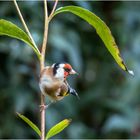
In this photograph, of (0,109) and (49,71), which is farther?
(0,109)

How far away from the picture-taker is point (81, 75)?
262 centimetres

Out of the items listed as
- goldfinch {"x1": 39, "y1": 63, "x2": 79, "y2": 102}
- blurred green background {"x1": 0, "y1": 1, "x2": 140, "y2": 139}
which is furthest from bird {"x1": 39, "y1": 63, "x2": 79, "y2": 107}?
blurred green background {"x1": 0, "y1": 1, "x2": 140, "y2": 139}

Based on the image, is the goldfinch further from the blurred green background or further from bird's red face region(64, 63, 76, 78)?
the blurred green background

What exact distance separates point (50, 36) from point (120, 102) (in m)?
0.57

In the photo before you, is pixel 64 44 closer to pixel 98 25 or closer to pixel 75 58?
pixel 75 58

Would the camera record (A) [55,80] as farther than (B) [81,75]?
No

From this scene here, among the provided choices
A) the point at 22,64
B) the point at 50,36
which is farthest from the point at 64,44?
the point at 22,64

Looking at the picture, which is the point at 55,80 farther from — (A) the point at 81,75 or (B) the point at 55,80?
(A) the point at 81,75

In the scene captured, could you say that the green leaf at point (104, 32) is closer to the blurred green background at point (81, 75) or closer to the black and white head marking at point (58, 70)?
the black and white head marking at point (58, 70)

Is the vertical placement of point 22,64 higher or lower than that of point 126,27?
lower

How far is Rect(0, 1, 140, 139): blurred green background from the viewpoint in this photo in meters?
2.19

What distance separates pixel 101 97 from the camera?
2.56 metres

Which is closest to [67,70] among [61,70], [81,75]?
[61,70]

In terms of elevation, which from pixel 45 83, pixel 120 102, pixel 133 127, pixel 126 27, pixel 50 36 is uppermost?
pixel 126 27
